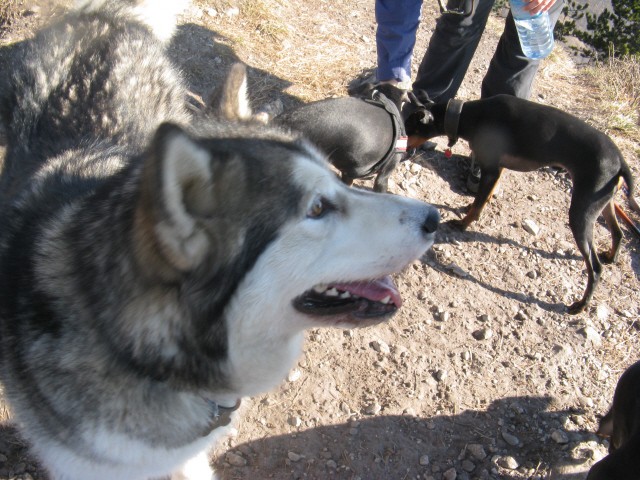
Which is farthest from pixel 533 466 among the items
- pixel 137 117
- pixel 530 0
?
pixel 530 0

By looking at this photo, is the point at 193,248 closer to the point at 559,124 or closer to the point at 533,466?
the point at 533,466

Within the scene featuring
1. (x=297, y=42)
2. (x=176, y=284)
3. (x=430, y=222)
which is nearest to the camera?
(x=176, y=284)

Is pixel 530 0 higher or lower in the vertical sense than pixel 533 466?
higher

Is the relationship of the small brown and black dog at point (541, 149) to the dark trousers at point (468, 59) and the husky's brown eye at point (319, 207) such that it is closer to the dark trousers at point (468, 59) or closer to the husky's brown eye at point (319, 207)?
the dark trousers at point (468, 59)

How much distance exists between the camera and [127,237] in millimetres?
1401

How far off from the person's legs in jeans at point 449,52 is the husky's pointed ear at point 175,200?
333cm

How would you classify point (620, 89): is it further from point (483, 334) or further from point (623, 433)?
point (623, 433)

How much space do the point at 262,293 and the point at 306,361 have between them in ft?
4.92

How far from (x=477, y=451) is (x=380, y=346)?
29.8 inches

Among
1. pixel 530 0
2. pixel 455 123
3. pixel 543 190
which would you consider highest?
pixel 530 0

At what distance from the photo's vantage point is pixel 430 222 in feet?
5.42

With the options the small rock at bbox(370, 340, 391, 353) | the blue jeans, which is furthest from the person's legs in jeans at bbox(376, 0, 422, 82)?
the small rock at bbox(370, 340, 391, 353)

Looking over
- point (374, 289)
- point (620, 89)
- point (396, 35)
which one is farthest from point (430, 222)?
point (620, 89)

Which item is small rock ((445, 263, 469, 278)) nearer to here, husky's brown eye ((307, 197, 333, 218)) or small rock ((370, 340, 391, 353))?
small rock ((370, 340, 391, 353))
